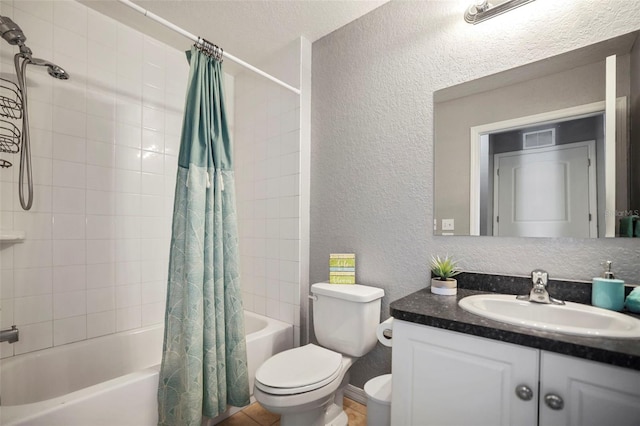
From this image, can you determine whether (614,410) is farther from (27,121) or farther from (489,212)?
(27,121)

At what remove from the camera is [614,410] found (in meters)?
0.73

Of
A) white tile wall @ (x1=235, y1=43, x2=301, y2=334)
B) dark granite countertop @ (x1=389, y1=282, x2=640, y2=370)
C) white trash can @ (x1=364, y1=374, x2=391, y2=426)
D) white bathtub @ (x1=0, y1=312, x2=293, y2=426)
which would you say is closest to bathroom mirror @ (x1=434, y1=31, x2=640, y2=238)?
dark granite countertop @ (x1=389, y1=282, x2=640, y2=370)

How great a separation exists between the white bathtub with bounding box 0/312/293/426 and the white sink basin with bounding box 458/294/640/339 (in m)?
1.28

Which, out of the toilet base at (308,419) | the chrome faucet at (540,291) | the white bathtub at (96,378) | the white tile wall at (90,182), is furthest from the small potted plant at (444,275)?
the white tile wall at (90,182)

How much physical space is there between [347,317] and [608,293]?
1099 mm

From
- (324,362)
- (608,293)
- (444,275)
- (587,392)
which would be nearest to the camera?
(587,392)

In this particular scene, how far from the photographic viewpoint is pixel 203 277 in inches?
55.7

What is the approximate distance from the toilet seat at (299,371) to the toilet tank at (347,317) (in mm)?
88

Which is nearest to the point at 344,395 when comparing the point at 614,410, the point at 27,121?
the point at 614,410

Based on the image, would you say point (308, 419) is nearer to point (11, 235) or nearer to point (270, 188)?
point (270, 188)

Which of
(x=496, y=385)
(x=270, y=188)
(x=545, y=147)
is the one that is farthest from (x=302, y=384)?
(x=545, y=147)

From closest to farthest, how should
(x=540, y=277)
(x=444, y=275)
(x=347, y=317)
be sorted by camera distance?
(x=540, y=277), (x=444, y=275), (x=347, y=317)

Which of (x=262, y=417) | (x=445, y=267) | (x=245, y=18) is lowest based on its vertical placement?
(x=262, y=417)

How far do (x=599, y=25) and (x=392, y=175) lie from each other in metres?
1.03
